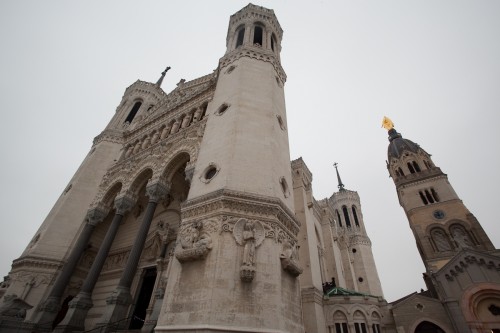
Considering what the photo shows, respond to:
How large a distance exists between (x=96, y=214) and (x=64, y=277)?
3.90 metres

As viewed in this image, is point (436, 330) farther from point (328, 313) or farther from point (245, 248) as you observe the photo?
point (245, 248)

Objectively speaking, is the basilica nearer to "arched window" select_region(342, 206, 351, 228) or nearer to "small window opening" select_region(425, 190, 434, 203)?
"small window opening" select_region(425, 190, 434, 203)

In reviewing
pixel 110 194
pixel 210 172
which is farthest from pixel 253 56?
pixel 110 194

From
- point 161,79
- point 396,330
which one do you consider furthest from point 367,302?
point 161,79

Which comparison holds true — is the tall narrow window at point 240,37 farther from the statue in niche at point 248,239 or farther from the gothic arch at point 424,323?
the gothic arch at point 424,323

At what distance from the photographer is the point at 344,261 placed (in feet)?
93.1

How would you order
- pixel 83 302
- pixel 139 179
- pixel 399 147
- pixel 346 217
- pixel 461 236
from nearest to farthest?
1. pixel 83 302
2. pixel 139 179
3. pixel 461 236
4. pixel 399 147
5. pixel 346 217

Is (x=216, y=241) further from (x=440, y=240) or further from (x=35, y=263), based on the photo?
(x=440, y=240)

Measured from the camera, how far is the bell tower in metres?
23.3

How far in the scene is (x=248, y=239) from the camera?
7105 millimetres

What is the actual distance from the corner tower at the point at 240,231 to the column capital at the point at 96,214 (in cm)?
977

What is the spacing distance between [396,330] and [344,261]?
13800 millimetres

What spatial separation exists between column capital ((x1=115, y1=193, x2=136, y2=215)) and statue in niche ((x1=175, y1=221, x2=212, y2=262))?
7.99 metres

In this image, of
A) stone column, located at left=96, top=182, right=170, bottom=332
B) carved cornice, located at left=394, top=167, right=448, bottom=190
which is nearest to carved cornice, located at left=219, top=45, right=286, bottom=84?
stone column, located at left=96, top=182, right=170, bottom=332
